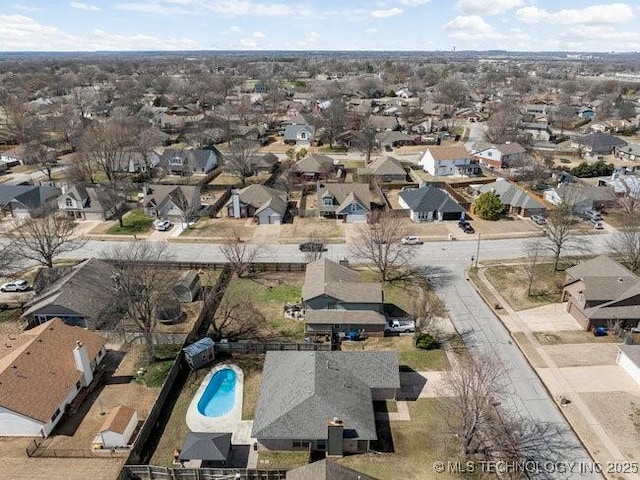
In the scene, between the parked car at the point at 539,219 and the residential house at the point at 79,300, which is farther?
the parked car at the point at 539,219

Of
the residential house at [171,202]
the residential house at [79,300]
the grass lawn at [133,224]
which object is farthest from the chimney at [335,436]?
the grass lawn at [133,224]

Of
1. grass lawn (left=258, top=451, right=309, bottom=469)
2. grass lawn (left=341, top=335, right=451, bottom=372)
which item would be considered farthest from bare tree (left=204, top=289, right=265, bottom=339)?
grass lawn (left=258, top=451, right=309, bottom=469)

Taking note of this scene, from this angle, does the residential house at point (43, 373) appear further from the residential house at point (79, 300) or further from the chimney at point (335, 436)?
the chimney at point (335, 436)

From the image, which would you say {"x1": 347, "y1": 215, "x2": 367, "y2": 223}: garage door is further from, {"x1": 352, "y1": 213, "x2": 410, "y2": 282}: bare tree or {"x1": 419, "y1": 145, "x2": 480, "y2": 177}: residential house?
{"x1": 419, "y1": 145, "x2": 480, "y2": 177}: residential house

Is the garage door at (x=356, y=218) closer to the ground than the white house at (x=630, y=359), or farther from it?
farther from it

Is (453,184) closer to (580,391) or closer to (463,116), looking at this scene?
(580,391)

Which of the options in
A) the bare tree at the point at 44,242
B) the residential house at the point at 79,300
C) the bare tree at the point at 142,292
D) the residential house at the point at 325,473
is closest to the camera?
the residential house at the point at 325,473

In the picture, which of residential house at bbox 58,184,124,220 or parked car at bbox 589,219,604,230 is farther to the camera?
residential house at bbox 58,184,124,220
